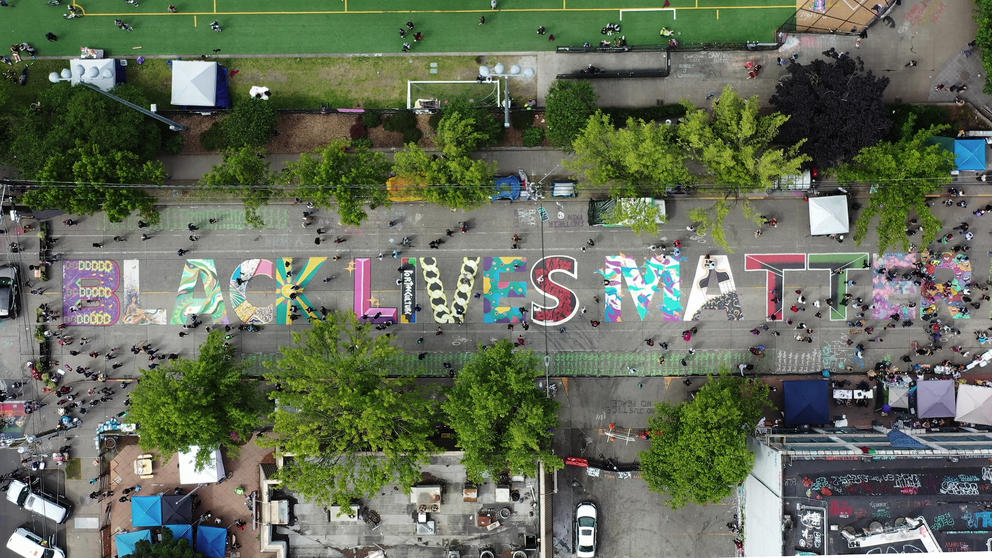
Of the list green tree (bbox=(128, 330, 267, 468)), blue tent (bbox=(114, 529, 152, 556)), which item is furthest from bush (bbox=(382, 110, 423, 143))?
blue tent (bbox=(114, 529, 152, 556))

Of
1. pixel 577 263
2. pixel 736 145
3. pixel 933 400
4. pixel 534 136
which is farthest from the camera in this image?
pixel 577 263

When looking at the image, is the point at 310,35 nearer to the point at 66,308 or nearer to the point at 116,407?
the point at 66,308

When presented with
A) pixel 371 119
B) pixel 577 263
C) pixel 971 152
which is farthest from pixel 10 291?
Answer: pixel 971 152

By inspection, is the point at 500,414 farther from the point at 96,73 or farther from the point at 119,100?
the point at 96,73

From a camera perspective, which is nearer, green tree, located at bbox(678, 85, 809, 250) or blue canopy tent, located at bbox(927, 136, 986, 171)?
green tree, located at bbox(678, 85, 809, 250)

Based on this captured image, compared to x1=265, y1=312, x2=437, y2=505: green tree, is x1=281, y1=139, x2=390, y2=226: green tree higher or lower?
x1=281, y1=139, x2=390, y2=226: green tree

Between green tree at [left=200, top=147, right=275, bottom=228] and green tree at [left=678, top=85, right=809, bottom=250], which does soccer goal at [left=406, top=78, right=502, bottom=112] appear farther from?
green tree at [left=678, top=85, right=809, bottom=250]

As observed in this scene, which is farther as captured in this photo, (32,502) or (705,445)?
(32,502)
